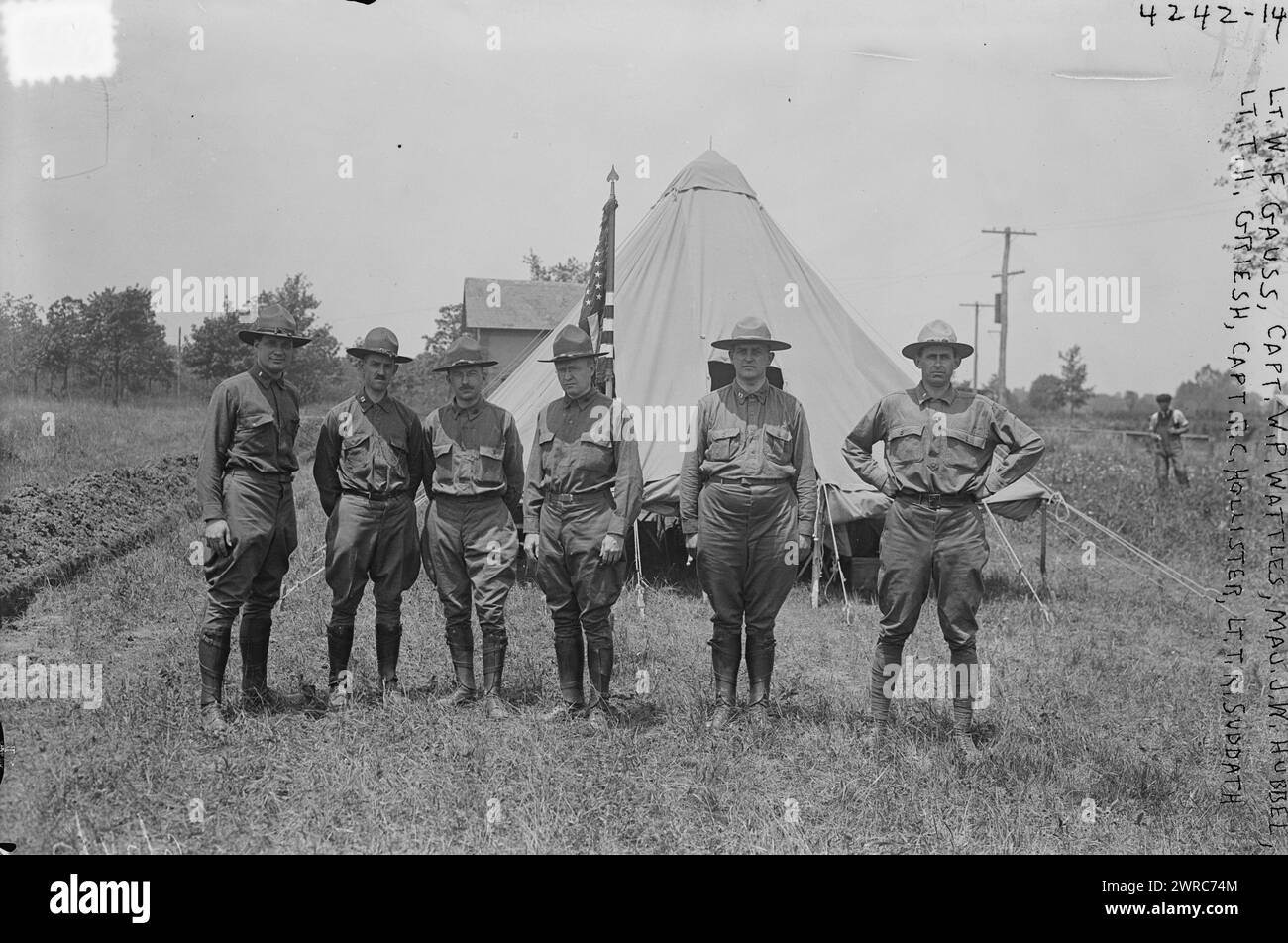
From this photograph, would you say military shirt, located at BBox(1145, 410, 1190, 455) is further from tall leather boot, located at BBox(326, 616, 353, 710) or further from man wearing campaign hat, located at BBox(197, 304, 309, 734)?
man wearing campaign hat, located at BBox(197, 304, 309, 734)

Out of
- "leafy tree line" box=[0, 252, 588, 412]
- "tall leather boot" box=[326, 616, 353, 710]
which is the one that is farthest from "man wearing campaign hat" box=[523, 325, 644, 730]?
"leafy tree line" box=[0, 252, 588, 412]

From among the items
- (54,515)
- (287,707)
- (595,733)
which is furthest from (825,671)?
(54,515)

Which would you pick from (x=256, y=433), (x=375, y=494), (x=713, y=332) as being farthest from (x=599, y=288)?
(x=256, y=433)

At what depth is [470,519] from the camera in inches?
160

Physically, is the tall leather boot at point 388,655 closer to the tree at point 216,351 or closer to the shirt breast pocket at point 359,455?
the shirt breast pocket at point 359,455

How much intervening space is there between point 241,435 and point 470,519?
1.09 meters

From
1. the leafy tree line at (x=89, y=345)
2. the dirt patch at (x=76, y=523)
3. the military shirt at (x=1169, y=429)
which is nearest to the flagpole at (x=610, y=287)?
the dirt patch at (x=76, y=523)

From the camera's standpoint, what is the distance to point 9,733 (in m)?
3.72

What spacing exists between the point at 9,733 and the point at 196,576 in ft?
10.1

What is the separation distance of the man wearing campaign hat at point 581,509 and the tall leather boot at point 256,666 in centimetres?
131

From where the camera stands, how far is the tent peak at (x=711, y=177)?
8.45 meters

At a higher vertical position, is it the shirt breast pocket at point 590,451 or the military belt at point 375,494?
the shirt breast pocket at point 590,451

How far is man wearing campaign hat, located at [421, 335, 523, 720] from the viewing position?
13.3 feet

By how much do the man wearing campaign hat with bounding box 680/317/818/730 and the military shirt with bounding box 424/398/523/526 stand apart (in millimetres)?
873
